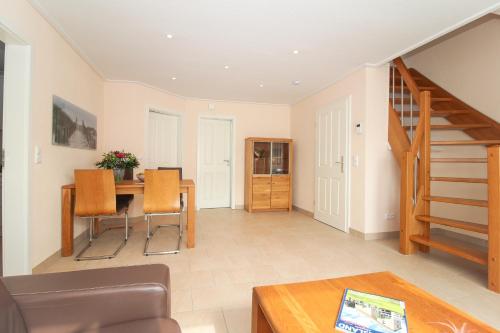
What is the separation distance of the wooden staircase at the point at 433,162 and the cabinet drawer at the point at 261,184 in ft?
7.78

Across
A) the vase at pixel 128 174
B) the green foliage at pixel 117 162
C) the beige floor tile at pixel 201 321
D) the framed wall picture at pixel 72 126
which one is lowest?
the beige floor tile at pixel 201 321

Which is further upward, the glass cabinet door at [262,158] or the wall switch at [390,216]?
the glass cabinet door at [262,158]

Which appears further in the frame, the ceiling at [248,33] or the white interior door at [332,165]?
the white interior door at [332,165]

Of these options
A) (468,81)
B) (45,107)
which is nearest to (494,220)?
(468,81)

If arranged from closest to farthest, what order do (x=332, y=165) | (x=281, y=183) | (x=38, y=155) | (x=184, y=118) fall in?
(x=38, y=155) → (x=332, y=165) → (x=184, y=118) → (x=281, y=183)

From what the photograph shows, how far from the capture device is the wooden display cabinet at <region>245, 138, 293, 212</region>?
497cm

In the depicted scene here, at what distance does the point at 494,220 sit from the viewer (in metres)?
2.01

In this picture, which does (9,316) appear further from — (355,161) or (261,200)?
(261,200)

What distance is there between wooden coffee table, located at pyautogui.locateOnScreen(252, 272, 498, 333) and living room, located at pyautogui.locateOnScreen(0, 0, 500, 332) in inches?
0.7

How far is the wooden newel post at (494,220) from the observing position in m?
1.98

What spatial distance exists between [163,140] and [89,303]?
13.7ft

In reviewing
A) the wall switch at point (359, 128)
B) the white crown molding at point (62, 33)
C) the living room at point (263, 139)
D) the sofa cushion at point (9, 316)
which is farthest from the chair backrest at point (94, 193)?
the wall switch at point (359, 128)

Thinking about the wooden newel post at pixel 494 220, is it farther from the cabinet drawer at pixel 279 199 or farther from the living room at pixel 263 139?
the cabinet drawer at pixel 279 199

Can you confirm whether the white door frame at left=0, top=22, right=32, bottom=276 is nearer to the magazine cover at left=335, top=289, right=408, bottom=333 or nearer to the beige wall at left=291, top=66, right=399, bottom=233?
the magazine cover at left=335, top=289, right=408, bottom=333
